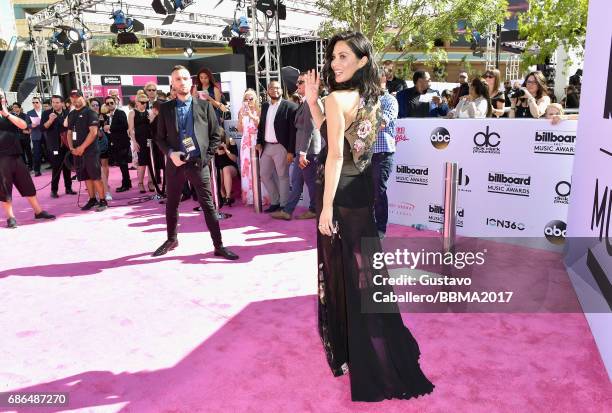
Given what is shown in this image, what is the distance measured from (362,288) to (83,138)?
6.33 meters

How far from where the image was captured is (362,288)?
2645mm

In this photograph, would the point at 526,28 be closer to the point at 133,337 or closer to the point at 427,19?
the point at 427,19

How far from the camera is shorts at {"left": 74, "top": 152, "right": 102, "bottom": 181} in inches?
297

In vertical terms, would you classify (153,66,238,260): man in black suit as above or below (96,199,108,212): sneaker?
above

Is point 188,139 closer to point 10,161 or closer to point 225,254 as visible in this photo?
point 225,254

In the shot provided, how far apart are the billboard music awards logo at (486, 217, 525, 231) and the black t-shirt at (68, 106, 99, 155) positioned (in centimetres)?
601

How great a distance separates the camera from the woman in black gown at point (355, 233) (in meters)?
2.48

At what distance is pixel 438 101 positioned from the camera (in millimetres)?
10523

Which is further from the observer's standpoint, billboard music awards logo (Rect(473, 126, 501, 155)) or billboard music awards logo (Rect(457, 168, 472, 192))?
billboard music awards logo (Rect(457, 168, 472, 192))

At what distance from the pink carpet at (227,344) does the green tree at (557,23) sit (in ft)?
28.6

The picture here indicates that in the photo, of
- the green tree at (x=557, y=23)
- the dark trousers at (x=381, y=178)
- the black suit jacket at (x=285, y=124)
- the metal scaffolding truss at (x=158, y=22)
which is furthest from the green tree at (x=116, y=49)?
the dark trousers at (x=381, y=178)

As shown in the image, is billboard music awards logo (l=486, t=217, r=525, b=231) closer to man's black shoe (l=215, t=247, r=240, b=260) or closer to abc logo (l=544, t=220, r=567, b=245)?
abc logo (l=544, t=220, r=567, b=245)

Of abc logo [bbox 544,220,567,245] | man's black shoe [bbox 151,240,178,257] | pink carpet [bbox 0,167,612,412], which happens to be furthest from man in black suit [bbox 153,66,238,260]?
abc logo [bbox 544,220,567,245]

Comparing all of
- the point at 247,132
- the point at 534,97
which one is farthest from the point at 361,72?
the point at 247,132
